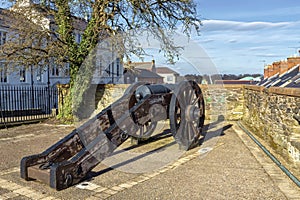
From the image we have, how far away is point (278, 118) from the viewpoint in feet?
20.5

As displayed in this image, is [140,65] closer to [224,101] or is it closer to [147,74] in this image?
[147,74]

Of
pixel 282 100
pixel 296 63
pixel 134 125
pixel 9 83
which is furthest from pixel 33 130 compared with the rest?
pixel 296 63

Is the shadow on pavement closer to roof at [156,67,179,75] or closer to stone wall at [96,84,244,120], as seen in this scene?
stone wall at [96,84,244,120]

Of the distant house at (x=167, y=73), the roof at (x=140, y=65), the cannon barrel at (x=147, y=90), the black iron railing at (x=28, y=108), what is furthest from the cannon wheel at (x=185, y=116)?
the black iron railing at (x=28, y=108)

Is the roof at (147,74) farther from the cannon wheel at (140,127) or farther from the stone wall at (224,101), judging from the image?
the cannon wheel at (140,127)

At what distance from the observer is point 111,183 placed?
4.38 m

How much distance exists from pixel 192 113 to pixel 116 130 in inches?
86.8

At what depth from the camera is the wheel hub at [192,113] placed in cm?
647

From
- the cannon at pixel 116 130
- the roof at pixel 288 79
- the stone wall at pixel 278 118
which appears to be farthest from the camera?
the roof at pixel 288 79

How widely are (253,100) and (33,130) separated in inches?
282

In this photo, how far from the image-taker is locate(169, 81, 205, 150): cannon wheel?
239 inches

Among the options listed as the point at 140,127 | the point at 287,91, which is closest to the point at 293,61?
the point at 287,91

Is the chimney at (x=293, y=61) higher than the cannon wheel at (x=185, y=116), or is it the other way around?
the chimney at (x=293, y=61)

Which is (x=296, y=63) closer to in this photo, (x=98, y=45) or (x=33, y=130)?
(x=98, y=45)
